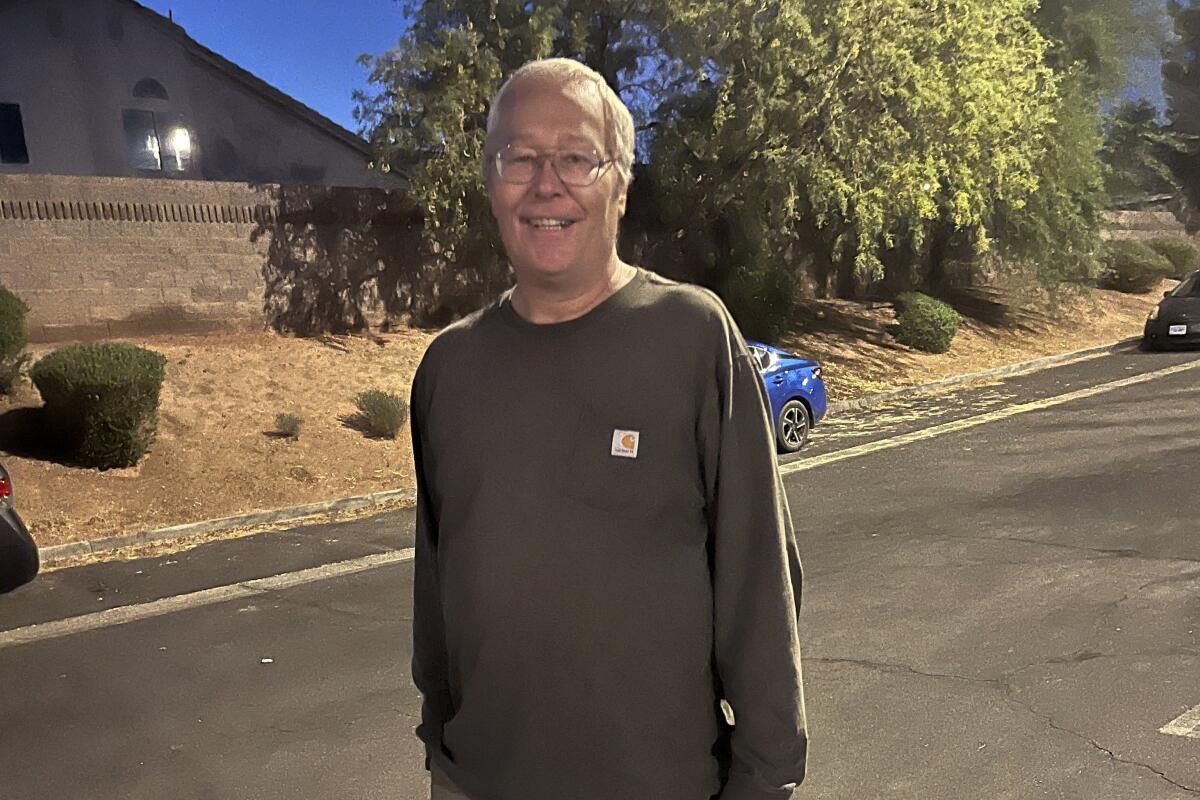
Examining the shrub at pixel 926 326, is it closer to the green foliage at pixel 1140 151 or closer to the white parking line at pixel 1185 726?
the white parking line at pixel 1185 726

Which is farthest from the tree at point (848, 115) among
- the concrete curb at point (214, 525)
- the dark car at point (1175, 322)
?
the concrete curb at point (214, 525)

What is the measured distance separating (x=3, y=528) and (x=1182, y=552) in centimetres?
766

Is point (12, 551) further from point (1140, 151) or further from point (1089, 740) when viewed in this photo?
point (1140, 151)

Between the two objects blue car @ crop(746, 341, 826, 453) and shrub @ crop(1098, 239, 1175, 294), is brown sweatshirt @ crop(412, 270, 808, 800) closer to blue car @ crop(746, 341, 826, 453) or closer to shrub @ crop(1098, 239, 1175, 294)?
blue car @ crop(746, 341, 826, 453)

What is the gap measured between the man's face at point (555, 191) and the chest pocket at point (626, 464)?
29 centimetres

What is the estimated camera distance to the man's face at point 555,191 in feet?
5.76

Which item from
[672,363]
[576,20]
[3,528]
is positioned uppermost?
[576,20]

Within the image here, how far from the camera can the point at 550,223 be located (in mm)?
1775

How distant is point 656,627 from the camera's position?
1716 millimetres

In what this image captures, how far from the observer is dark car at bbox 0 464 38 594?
6.28 meters

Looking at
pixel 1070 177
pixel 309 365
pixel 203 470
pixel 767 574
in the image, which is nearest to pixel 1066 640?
pixel 767 574

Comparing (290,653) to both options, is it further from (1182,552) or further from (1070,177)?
(1070,177)

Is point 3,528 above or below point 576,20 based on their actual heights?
below

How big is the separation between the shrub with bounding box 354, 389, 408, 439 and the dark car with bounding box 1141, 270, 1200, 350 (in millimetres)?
14510
